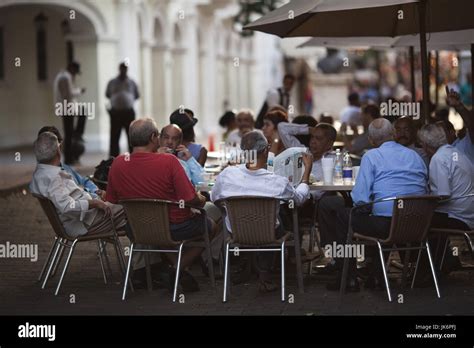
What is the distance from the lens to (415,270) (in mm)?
9492

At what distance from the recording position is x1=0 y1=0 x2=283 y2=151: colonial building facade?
27.3 m

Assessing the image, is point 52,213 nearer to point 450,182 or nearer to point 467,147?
point 450,182

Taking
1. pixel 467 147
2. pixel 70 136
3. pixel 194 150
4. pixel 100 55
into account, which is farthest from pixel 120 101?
pixel 467 147

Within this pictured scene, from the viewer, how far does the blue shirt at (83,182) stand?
9.97 meters

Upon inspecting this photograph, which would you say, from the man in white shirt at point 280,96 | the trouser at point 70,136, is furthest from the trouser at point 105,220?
the trouser at point 70,136

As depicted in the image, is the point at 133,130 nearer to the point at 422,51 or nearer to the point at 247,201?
the point at 247,201

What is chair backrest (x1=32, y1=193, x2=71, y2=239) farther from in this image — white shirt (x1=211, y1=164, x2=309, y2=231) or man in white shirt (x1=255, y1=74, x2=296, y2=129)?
man in white shirt (x1=255, y1=74, x2=296, y2=129)

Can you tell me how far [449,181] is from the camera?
9.29 metres

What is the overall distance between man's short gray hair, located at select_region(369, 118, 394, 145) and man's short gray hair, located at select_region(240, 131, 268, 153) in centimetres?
92

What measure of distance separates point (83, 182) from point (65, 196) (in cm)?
86

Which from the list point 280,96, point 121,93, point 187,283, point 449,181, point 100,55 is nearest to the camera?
point 449,181

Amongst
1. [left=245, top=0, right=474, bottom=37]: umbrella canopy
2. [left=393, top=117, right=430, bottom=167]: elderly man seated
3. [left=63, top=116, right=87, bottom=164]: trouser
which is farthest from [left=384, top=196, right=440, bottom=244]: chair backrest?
[left=63, top=116, right=87, bottom=164]: trouser

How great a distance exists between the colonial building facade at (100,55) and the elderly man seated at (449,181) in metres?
15.2
